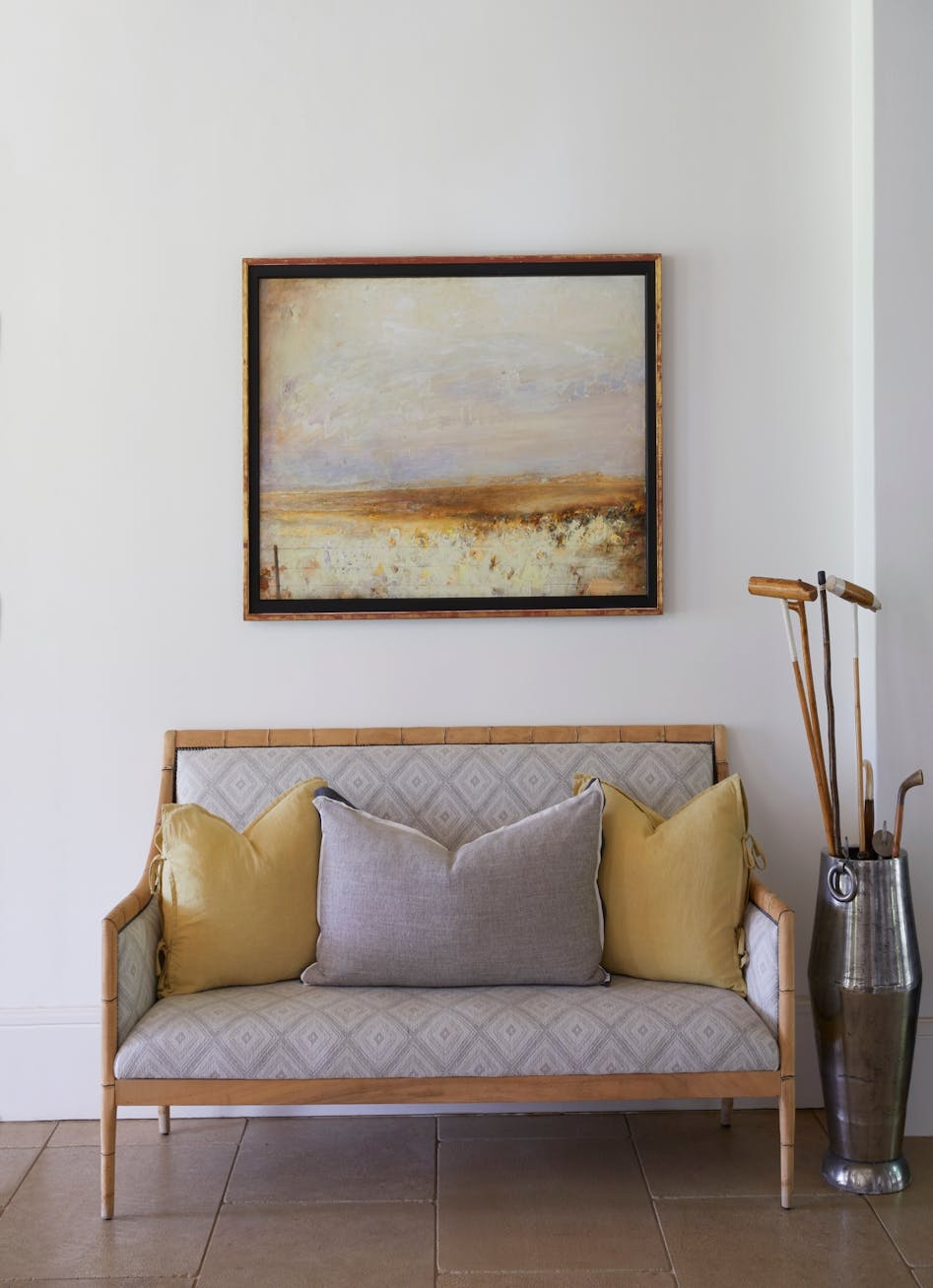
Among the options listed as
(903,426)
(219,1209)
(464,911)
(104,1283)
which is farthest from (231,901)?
(903,426)

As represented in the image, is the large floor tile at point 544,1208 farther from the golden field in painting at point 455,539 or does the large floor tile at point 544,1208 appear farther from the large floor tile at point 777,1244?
the golden field in painting at point 455,539

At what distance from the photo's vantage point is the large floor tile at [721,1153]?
2.44 meters

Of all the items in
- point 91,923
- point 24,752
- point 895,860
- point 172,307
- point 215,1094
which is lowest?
point 215,1094

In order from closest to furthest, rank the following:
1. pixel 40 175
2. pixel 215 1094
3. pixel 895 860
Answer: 1. pixel 215 1094
2. pixel 895 860
3. pixel 40 175

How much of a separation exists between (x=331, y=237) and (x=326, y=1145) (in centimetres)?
220

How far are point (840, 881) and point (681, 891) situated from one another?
337 mm

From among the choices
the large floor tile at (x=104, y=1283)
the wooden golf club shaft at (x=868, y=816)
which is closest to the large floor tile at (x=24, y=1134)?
the large floor tile at (x=104, y=1283)

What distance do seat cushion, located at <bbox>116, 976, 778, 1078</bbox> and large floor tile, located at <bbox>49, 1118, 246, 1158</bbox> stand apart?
0.54 metres

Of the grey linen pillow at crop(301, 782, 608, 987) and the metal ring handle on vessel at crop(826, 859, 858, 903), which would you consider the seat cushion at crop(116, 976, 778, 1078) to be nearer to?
the grey linen pillow at crop(301, 782, 608, 987)

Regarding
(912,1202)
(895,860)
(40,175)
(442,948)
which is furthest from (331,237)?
(912,1202)

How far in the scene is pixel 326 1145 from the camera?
2.66 m

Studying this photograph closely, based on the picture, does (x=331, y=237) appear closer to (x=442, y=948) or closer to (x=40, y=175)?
(x=40, y=175)

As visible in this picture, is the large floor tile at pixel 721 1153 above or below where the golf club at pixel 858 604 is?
below

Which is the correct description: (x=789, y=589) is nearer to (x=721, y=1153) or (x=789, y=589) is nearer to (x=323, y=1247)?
(x=721, y=1153)
